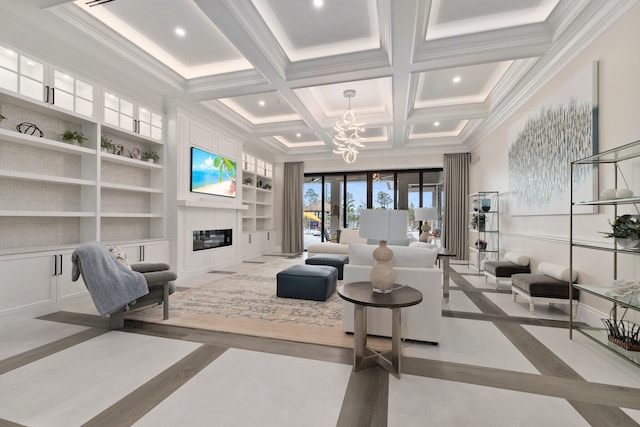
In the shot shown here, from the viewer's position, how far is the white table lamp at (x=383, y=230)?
206 centimetres

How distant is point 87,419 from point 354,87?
482cm

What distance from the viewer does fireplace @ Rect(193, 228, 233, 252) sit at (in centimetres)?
523

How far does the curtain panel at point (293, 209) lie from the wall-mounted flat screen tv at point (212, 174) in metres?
2.53

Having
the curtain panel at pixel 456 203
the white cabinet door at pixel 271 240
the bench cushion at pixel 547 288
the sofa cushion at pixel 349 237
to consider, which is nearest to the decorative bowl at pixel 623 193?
the bench cushion at pixel 547 288

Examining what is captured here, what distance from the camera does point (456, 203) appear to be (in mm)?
7402

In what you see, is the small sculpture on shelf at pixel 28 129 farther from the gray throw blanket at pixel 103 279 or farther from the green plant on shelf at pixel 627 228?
the green plant on shelf at pixel 627 228

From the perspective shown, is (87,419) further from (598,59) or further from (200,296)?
(598,59)

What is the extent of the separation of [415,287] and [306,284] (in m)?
1.64

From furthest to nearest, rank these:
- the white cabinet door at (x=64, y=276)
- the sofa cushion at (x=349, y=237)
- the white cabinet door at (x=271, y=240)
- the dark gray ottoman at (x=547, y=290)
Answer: the white cabinet door at (x=271, y=240)
the sofa cushion at (x=349, y=237)
the white cabinet door at (x=64, y=276)
the dark gray ottoman at (x=547, y=290)

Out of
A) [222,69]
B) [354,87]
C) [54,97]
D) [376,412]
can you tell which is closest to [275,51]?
[222,69]

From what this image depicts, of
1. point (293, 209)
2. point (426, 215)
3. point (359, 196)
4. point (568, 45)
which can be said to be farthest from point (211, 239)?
point (568, 45)

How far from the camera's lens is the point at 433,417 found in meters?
1.52

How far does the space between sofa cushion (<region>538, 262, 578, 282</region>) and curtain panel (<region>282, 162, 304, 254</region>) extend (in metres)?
6.04

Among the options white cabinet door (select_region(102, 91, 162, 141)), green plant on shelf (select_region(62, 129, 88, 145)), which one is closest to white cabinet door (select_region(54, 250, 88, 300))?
green plant on shelf (select_region(62, 129, 88, 145))
